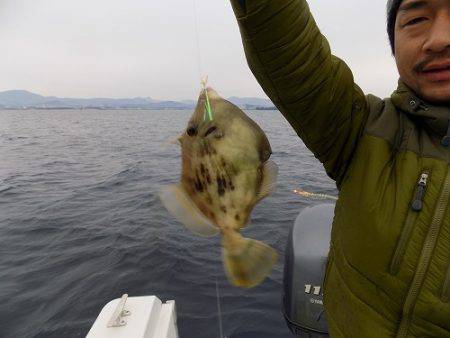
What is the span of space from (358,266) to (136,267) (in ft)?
21.6

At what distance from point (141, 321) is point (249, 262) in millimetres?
2576

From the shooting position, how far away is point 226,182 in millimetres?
1533

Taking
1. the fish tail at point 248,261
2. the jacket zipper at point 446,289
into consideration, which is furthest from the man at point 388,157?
the fish tail at point 248,261

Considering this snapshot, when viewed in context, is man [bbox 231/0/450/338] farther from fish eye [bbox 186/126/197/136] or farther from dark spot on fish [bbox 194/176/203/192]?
dark spot on fish [bbox 194/176/203/192]

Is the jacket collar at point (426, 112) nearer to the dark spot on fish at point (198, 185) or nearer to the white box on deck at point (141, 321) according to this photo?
the dark spot on fish at point (198, 185)

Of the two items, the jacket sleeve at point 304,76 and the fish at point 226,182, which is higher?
the jacket sleeve at point 304,76

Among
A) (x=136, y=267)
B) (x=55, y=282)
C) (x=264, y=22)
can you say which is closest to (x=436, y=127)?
(x=264, y=22)

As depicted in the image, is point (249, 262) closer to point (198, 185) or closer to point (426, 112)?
point (198, 185)

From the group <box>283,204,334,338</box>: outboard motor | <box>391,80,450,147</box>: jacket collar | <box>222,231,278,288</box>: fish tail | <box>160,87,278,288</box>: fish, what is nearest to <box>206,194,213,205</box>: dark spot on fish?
<box>160,87,278,288</box>: fish

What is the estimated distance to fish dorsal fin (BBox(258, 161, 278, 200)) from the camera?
60.0 inches

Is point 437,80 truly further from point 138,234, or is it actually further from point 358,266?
point 138,234

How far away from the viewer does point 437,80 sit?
5.94ft

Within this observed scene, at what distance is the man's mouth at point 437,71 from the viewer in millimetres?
1746

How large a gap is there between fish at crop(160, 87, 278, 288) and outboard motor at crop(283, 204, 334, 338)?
8.98 ft
